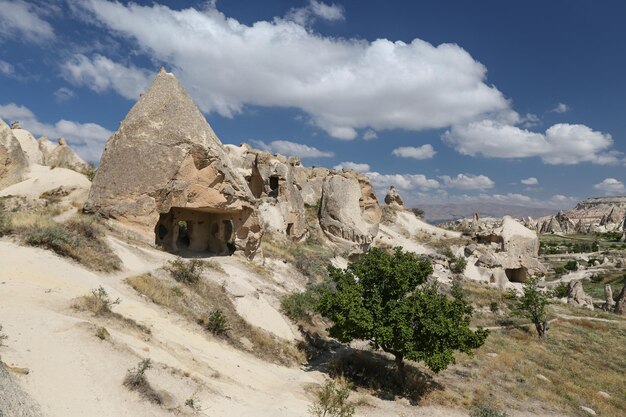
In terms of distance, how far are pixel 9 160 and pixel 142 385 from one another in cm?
1886

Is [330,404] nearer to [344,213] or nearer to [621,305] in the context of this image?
[344,213]

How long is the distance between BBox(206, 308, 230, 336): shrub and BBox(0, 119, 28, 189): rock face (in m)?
14.4

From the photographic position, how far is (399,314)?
12195mm

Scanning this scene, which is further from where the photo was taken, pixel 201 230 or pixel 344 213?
pixel 344 213

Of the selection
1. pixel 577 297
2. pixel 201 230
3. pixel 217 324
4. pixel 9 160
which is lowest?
pixel 217 324

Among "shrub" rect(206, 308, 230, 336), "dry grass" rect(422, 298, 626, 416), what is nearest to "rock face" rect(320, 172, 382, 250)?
"dry grass" rect(422, 298, 626, 416)

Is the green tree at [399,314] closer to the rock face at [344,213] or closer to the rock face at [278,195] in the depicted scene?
the rock face at [278,195]

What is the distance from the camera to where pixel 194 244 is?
19.8 m

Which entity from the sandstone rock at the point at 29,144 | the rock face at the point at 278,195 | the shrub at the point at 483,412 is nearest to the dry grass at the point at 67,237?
the shrub at the point at 483,412

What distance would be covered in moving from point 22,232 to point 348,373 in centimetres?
1050

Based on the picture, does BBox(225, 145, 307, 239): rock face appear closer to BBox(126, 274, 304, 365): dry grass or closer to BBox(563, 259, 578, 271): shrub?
BBox(126, 274, 304, 365): dry grass

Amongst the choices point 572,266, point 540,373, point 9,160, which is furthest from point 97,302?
point 572,266

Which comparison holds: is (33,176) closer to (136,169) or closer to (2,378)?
(136,169)

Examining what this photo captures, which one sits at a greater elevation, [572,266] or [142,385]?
[572,266]
